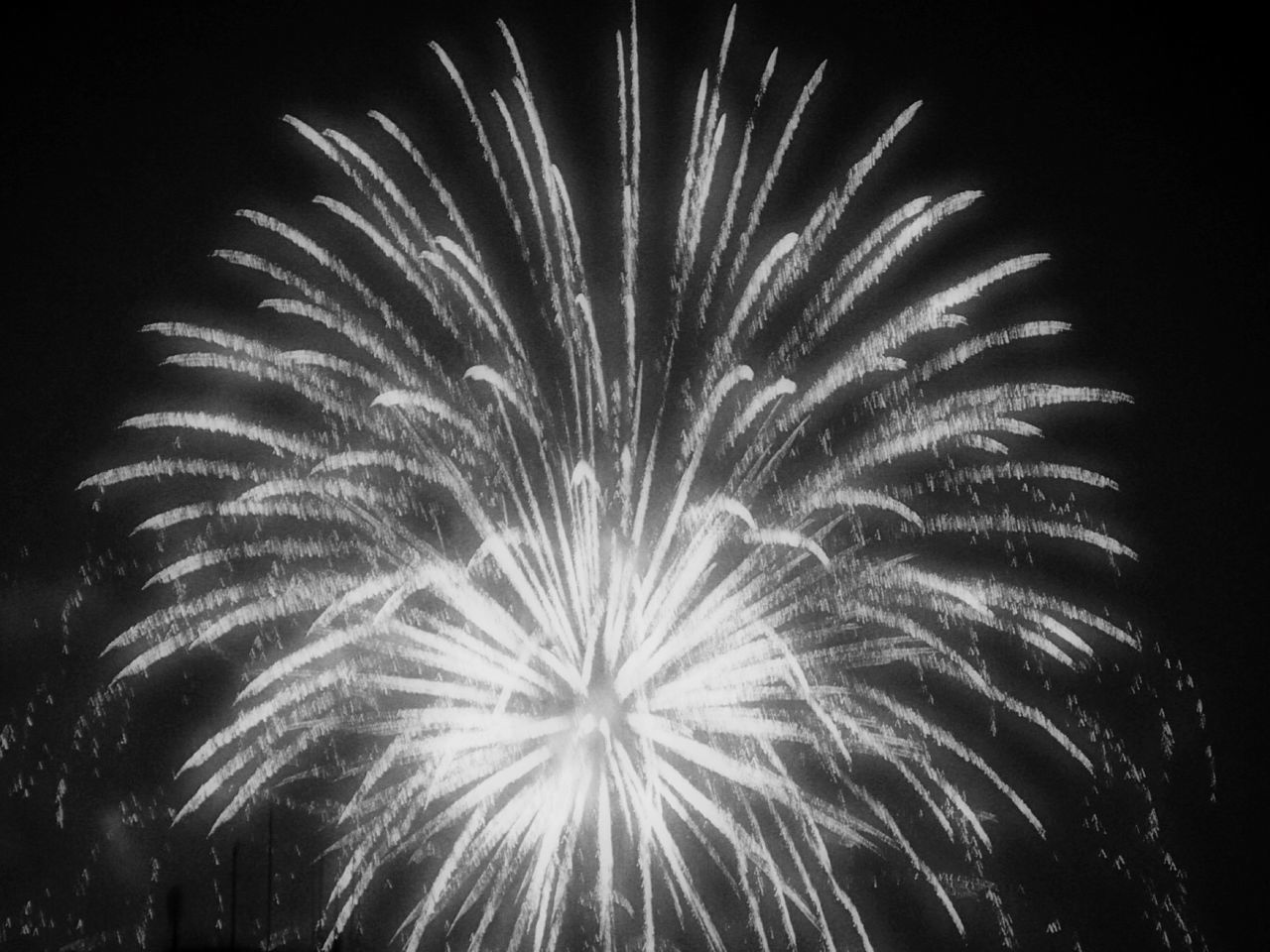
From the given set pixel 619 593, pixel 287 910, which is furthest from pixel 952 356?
pixel 287 910

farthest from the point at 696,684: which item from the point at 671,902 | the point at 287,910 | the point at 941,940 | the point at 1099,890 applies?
the point at 1099,890

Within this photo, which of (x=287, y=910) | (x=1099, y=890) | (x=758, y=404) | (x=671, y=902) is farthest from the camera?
(x=1099, y=890)

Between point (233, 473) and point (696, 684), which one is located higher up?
point (233, 473)

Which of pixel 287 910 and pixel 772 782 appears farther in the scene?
Answer: pixel 287 910

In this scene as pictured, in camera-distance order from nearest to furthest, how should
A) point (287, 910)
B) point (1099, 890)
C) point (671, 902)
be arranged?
point (671, 902), point (287, 910), point (1099, 890)

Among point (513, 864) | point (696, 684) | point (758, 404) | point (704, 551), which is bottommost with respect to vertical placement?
point (513, 864)

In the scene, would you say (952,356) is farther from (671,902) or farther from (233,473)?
(671,902)

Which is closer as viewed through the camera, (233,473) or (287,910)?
(233,473)

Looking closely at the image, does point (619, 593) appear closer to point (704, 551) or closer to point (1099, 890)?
point (704, 551)

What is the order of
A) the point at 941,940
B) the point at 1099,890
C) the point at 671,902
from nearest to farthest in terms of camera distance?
1. the point at 671,902
2. the point at 941,940
3. the point at 1099,890
